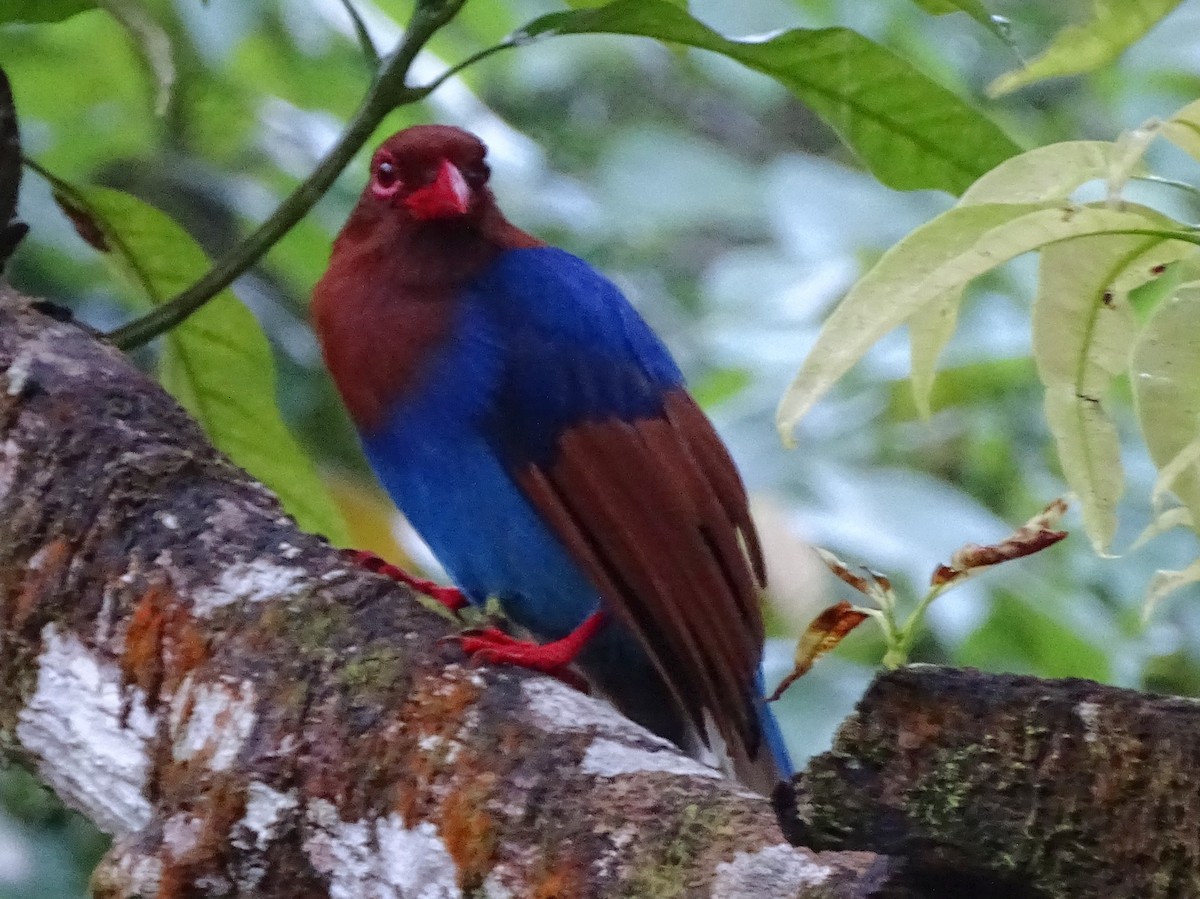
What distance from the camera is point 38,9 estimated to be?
1873mm

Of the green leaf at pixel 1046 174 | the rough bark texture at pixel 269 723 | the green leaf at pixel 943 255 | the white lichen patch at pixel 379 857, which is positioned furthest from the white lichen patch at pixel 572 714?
the green leaf at pixel 1046 174

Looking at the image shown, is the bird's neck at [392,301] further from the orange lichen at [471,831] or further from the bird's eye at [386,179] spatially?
the orange lichen at [471,831]

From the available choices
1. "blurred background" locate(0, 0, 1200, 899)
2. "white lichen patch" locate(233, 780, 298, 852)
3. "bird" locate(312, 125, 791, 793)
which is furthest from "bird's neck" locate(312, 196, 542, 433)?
"white lichen patch" locate(233, 780, 298, 852)

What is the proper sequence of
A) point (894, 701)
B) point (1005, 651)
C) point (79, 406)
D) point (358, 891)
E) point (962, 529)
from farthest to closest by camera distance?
point (1005, 651) < point (962, 529) < point (79, 406) < point (358, 891) < point (894, 701)

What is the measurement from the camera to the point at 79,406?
1.61 metres

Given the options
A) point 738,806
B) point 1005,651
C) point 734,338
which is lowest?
point 738,806

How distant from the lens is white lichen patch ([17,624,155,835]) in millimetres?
1339

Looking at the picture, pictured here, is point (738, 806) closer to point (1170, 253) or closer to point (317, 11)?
point (1170, 253)

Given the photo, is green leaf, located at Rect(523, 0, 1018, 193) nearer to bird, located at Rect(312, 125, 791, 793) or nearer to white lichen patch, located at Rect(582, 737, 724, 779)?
bird, located at Rect(312, 125, 791, 793)

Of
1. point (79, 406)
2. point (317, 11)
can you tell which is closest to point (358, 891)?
point (79, 406)

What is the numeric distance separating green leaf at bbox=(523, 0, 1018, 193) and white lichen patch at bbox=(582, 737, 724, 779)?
0.93 meters

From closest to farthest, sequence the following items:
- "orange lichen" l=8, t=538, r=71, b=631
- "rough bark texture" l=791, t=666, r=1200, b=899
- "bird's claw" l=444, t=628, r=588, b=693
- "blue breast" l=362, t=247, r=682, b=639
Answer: "rough bark texture" l=791, t=666, r=1200, b=899, "bird's claw" l=444, t=628, r=588, b=693, "orange lichen" l=8, t=538, r=71, b=631, "blue breast" l=362, t=247, r=682, b=639

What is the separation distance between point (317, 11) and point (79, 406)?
1622mm

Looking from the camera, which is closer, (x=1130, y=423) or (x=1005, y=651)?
(x=1005, y=651)
